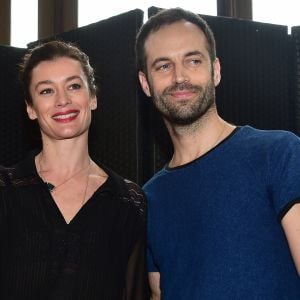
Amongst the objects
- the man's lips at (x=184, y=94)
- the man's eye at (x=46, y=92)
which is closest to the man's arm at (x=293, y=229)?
the man's lips at (x=184, y=94)

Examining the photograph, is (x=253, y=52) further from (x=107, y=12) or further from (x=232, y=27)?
(x=107, y=12)

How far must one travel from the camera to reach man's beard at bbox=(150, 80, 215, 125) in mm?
1584

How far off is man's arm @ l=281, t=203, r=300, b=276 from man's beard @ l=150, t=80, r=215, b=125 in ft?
1.47

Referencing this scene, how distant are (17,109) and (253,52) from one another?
40.1 inches

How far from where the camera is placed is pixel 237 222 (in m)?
1.39

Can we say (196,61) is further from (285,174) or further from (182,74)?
(285,174)

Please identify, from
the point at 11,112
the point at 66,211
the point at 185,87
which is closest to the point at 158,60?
the point at 185,87

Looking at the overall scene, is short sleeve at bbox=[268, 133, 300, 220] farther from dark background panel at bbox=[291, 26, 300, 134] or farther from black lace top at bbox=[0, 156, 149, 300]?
dark background panel at bbox=[291, 26, 300, 134]

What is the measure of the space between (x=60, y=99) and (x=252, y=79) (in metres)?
0.83

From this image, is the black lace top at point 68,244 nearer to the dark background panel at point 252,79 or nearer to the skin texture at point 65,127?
the skin texture at point 65,127

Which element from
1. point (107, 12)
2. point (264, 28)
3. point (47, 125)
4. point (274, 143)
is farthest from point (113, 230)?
point (107, 12)

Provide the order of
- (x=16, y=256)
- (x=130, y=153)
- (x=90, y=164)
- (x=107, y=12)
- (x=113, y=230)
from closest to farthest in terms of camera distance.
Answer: (x=16, y=256) < (x=113, y=230) < (x=90, y=164) < (x=130, y=153) < (x=107, y=12)

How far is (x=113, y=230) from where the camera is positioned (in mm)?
1599

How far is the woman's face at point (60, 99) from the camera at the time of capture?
5.45 feet
